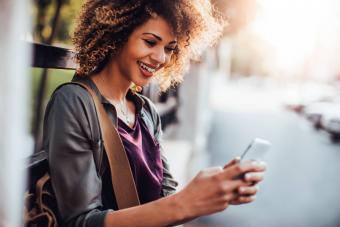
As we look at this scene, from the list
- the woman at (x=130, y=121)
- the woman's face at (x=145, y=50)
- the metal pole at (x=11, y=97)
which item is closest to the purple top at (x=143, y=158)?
the woman at (x=130, y=121)

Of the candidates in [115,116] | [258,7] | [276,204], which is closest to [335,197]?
[276,204]

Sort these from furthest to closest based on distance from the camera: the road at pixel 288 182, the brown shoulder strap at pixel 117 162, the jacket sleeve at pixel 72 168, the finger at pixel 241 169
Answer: the road at pixel 288 182 < the brown shoulder strap at pixel 117 162 < the jacket sleeve at pixel 72 168 < the finger at pixel 241 169

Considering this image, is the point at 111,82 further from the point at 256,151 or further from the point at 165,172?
the point at 256,151

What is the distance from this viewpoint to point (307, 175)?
30.6 ft

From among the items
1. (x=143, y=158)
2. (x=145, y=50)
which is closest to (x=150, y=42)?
(x=145, y=50)

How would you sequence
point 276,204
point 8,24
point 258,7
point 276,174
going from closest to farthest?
point 8,24
point 258,7
point 276,204
point 276,174

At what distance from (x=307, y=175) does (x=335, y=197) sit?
171 cm

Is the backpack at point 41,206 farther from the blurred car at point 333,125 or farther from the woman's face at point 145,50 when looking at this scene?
the blurred car at point 333,125

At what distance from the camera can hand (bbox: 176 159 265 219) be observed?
42.6 inches

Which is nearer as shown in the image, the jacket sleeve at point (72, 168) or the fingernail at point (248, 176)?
the fingernail at point (248, 176)

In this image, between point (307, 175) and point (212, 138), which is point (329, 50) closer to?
point (212, 138)

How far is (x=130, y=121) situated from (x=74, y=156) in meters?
0.49

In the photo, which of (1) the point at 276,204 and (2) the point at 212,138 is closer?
(1) the point at 276,204

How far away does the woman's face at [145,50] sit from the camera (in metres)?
1.68
